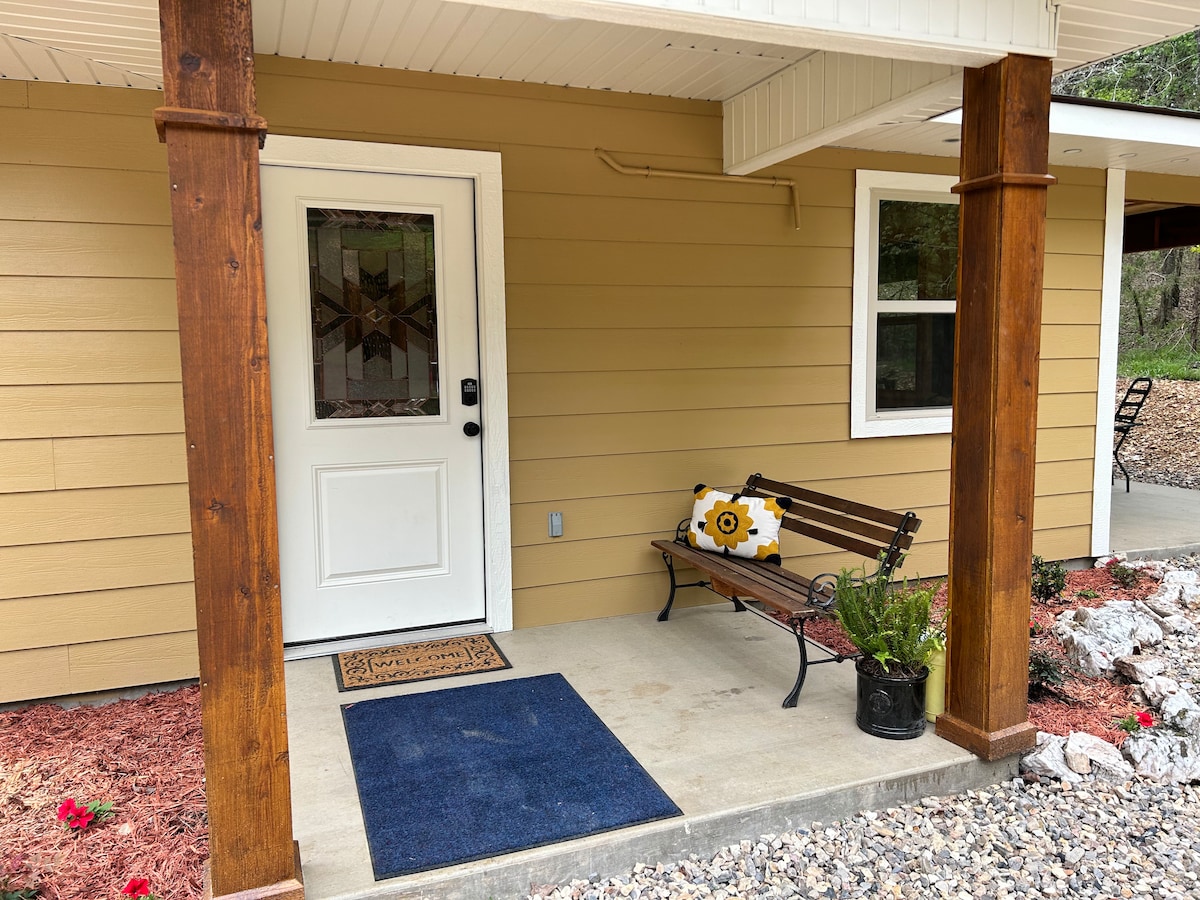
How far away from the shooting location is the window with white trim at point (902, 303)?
442 centimetres

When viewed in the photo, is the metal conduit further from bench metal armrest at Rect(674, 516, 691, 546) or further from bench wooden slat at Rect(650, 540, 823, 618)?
bench wooden slat at Rect(650, 540, 823, 618)

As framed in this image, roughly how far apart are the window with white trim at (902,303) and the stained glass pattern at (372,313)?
87.1 inches

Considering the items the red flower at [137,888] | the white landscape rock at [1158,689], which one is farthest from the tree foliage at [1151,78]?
the red flower at [137,888]

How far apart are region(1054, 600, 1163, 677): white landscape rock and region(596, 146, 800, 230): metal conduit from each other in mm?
2278

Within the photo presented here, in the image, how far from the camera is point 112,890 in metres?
2.11

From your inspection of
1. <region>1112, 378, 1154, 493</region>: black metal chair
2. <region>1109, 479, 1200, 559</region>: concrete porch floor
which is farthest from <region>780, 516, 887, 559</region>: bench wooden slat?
<region>1112, 378, 1154, 493</region>: black metal chair

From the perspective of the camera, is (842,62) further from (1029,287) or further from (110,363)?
(110,363)

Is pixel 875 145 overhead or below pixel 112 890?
overhead

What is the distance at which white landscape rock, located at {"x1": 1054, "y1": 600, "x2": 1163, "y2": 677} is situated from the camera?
3.54 meters

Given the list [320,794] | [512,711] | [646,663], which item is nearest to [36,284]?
[320,794]

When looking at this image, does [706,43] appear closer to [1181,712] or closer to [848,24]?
[848,24]

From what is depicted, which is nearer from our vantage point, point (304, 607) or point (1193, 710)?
point (1193, 710)

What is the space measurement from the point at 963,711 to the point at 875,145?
9.32 ft

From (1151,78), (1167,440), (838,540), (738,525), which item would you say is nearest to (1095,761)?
(838,540)
